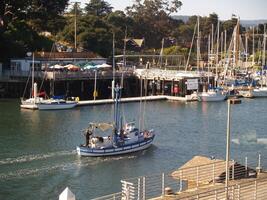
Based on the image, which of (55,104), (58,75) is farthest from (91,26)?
(55,104)

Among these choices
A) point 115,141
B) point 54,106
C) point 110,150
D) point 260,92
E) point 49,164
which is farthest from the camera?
point 260,92

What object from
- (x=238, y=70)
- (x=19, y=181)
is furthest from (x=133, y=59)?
(x=19, y=181)

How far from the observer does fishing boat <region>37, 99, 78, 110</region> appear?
53.7 m

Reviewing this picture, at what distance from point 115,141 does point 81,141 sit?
174 inches

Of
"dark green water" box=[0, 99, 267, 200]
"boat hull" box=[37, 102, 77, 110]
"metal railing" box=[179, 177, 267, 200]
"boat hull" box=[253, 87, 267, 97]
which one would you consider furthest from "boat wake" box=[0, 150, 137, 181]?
"boat hull" box=[253, 87, 267, 97]

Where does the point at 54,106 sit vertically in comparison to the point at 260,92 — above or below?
below

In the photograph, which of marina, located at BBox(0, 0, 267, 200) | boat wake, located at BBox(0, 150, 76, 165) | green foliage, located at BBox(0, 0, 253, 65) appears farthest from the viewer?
green foliage, located at BBox(0, 0, 253, 65)

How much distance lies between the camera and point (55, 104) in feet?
178

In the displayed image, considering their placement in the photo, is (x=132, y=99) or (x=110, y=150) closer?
(x=110, y=150)

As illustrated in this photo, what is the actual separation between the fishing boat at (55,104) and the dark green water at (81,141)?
1.01 metres

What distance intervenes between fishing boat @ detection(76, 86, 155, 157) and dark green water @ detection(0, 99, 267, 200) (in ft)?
1.69

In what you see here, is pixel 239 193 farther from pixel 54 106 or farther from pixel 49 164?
pixel 54 106

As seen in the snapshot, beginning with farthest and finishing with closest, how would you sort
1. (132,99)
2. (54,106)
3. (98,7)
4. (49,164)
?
(98,7), (132,99), (54,106), (49,164)

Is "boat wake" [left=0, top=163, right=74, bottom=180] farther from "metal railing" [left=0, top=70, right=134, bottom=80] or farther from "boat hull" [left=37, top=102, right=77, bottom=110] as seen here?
"metal railing" [left=0, top=70, right=134, bottom=80]
